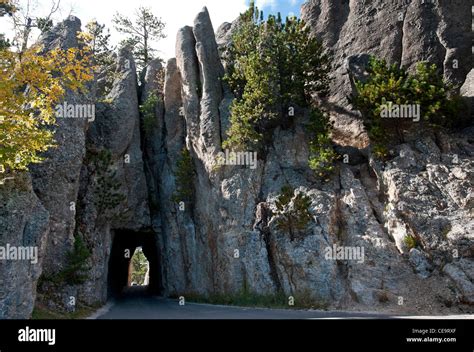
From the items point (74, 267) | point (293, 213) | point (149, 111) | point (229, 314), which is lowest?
point (229, 314)

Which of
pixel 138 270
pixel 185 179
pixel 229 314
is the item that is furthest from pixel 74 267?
pixel 138 270

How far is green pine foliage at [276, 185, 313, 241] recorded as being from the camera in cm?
2144

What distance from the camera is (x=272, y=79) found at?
2484cm

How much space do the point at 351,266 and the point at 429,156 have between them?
7.31 m

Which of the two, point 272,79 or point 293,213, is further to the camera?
point 272,79

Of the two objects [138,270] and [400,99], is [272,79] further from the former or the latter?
[138,270]

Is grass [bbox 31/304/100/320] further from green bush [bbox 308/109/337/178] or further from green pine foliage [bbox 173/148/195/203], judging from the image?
green bush [bbox 308/109/337/178]

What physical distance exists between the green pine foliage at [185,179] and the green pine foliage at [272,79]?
4.17m

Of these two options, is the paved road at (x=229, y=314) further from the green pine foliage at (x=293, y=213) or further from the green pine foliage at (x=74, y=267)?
the green pine foliage at (x=293, y=213)

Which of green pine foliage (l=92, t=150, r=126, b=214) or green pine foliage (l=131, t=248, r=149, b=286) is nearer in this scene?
green pine foliage (l=92, t=150, r=126, b=214)

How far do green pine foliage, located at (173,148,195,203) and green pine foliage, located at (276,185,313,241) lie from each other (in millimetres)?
8530

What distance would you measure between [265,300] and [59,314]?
32.5ft

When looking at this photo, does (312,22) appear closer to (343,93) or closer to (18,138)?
(343,93)

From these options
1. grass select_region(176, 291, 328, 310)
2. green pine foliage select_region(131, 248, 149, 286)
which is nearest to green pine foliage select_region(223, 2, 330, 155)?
grass select_region(176, 291, 328, 310)
